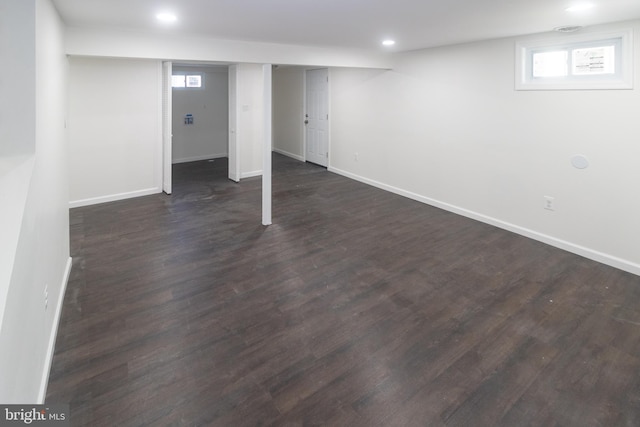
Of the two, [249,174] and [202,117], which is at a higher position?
[202,117]

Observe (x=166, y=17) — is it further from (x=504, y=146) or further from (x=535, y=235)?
(x=535, y=235)

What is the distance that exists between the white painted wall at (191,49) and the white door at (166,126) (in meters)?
1.92

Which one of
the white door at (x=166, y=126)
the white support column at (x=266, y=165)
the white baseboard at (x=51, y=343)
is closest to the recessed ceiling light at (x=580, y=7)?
the white support column at (x=266, y=165)

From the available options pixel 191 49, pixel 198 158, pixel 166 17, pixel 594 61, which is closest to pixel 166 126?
pixel 191 49

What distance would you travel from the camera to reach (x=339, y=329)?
2805 mm

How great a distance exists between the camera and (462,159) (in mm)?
5340

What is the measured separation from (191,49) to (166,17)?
38.3 inches

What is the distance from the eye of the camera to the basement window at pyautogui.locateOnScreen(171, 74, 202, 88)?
869cm

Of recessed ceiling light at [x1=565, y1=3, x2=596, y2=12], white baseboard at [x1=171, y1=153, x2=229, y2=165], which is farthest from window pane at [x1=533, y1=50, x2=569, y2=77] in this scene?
white baseboard at [x1=171, y1=153, x2=229, y2=165]

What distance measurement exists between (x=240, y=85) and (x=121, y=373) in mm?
5798

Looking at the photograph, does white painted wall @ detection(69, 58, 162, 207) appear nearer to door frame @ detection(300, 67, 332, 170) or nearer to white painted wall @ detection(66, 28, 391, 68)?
white painted wall @ detection(66, 28, 391, 68)

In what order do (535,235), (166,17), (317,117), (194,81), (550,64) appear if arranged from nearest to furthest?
(166,17) → (550,64) → (535,235) → (317,117) → (194,81)

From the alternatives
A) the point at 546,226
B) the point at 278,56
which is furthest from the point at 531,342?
the point at 278,56

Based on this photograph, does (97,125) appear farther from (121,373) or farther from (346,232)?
(121,373)
